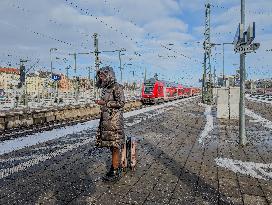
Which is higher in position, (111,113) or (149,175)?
(111,113)

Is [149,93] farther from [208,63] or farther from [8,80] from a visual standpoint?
[8,80]

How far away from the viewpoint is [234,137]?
10.4 meters

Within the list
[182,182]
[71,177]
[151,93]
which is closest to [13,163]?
[71,177]

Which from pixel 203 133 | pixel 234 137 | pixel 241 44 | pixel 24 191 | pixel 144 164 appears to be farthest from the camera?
pixel 203 133

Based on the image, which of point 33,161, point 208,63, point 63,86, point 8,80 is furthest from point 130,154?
point 63,86

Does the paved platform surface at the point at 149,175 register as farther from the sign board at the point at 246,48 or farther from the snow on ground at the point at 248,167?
the sign board at the point at 246,48

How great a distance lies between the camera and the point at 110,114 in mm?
5211

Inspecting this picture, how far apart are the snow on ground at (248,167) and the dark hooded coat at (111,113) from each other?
7.91 ft

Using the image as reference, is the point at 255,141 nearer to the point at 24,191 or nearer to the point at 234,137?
the point at 234,137

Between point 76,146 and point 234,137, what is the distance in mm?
5037

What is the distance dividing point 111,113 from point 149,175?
1312 millimetres

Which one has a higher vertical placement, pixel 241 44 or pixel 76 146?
pixel 241 44

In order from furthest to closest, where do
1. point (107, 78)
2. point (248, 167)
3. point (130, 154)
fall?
point (248, 167)
point (130, 154)
point (107, 78)

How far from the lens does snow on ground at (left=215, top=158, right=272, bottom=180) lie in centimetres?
580
